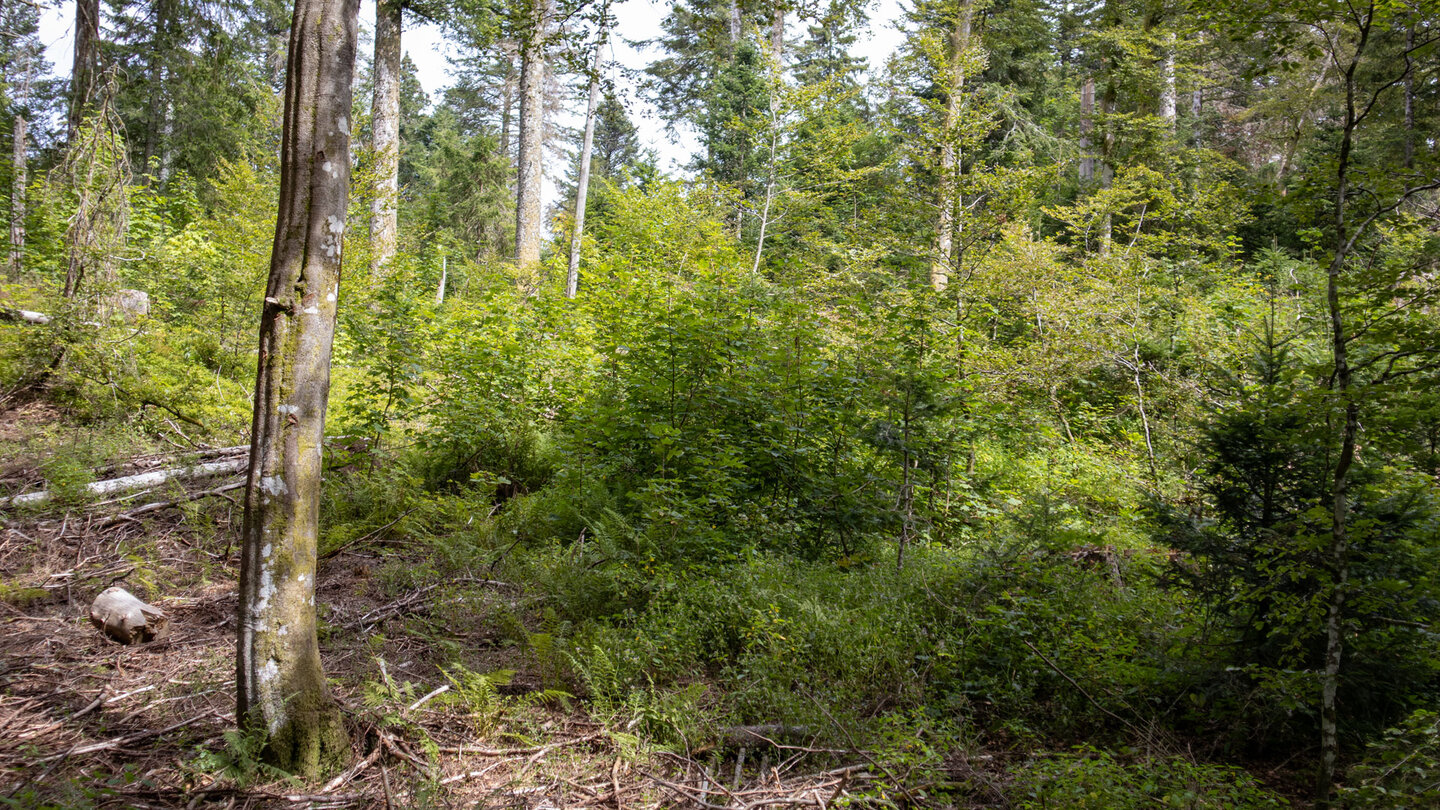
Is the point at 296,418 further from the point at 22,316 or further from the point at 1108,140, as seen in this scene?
the point at 1108,140

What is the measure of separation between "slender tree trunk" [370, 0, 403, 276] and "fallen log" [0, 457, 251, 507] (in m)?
6.82

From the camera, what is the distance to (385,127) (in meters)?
13.3

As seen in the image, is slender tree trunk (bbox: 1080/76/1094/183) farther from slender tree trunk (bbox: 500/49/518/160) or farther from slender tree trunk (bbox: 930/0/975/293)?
slender tree trunk (bbox: 500/49/518/160)

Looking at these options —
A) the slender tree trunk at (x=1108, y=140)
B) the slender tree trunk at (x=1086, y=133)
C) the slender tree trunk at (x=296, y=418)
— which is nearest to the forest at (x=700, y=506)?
the slender tree trunk at (x=296, y=418)

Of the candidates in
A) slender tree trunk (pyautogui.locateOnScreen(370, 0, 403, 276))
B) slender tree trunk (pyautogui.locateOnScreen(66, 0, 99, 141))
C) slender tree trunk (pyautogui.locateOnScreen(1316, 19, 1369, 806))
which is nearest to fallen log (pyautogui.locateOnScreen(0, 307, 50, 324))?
slender tree trunk (pyautogui.locateOnScreen(66, 0, 99, 141))

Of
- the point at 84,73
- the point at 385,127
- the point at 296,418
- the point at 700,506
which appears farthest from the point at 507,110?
the point at 296,418

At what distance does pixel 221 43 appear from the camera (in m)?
6.90

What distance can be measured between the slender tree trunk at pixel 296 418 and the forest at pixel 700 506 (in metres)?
0.02

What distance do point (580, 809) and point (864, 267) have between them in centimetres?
1252

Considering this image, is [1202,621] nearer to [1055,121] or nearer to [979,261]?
[979,261]

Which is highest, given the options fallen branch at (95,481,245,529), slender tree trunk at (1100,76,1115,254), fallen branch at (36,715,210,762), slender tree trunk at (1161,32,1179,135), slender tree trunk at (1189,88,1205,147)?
slender tree trunk at (1189,88,1205,147)

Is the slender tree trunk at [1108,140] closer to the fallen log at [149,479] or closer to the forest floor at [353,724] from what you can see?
the forest floor at [353,724]

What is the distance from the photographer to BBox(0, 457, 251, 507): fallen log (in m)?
5.41

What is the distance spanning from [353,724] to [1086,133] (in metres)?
20.2
